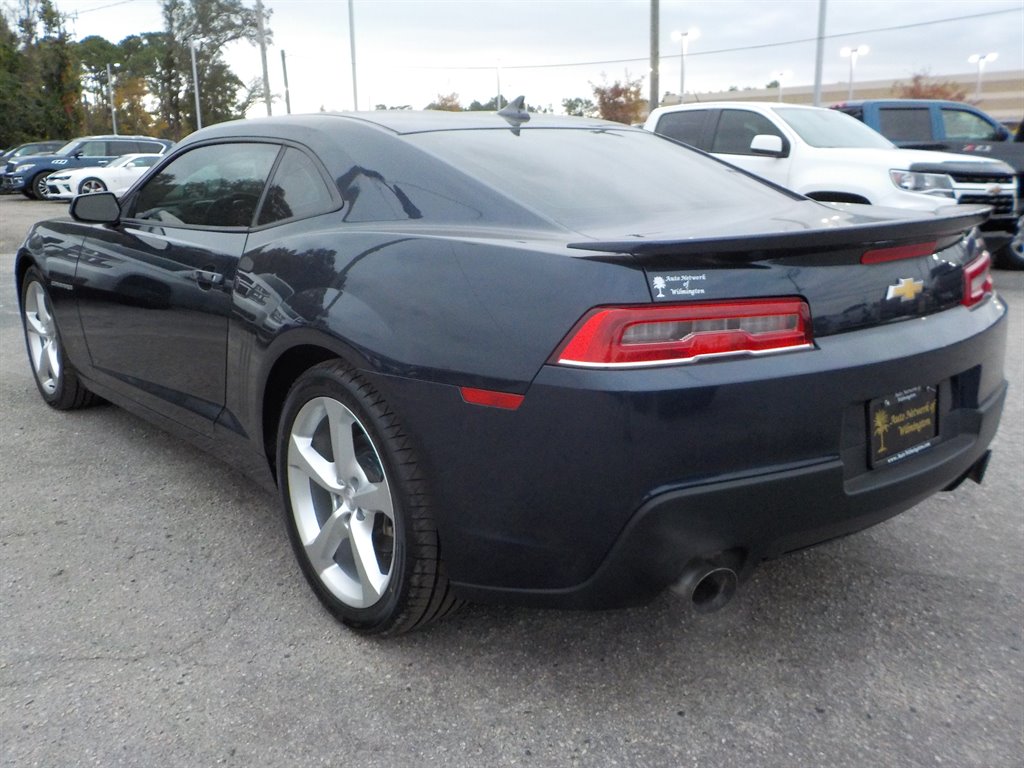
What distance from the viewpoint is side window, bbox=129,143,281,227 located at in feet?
11.1

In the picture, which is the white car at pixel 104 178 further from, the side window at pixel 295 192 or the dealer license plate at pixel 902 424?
the dealer license plate at pixel 902 424

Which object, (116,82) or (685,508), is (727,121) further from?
(116,82)

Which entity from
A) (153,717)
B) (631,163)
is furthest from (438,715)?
(631,163)

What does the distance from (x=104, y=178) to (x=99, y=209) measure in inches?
829

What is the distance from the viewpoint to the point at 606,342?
7.00ft

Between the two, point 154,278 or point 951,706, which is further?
point 154,278

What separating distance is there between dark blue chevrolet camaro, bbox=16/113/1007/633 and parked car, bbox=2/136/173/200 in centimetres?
2593

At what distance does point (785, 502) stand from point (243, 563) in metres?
1.88

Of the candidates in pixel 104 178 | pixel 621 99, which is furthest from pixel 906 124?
pixel 621 99

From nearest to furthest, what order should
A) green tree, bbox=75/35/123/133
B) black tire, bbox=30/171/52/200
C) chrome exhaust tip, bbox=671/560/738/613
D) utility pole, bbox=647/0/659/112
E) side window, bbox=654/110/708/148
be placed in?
1. chrome exhaust tip, bbox=671/560/738/613
2. side window, bbox=654/110/708/148
3. utility pole, bbox=647/0/659/112
4. black tire, bbox=30/171/52/200
5. green tree, bbox=75/35/123/133

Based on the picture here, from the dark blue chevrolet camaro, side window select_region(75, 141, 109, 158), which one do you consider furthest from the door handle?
side window select_region(75, 141, 109, 158)

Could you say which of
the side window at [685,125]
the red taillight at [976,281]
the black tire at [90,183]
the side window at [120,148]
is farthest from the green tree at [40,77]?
the red taillight at [976,281]

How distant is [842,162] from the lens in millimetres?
8898

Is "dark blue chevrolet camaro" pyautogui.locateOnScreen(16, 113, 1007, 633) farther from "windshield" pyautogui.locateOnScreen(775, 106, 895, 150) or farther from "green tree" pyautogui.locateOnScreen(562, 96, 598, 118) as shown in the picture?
"green tree" pyautogui.locateOnScreen(562, 96, 598, 118)
